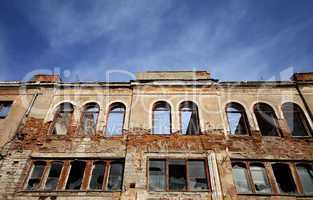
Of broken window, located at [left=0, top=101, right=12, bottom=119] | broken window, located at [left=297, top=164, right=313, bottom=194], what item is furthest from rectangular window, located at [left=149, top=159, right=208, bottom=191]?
broken window, located at [left=0, top=101, right=12, bottom=119]

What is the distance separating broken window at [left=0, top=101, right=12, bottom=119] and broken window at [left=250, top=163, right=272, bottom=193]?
11.5m

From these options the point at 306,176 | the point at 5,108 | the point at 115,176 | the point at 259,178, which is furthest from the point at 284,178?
the point at 5,108

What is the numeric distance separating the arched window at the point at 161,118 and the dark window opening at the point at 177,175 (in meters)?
1.70

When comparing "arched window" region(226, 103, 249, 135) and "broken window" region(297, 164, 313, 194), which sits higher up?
"arched window" region(226, 103, 249, 135)

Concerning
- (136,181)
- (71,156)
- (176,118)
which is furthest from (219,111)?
(71,156)

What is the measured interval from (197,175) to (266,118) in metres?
4.84

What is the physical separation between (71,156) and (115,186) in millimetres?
2324

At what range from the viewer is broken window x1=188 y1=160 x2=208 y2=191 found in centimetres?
984

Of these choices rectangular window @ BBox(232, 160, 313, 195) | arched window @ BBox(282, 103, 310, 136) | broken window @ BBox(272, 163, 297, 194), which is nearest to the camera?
rectangular window @ BBox(232, 160, 313, 195)

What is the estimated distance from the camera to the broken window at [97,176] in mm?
10062

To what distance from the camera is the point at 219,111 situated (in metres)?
12.1

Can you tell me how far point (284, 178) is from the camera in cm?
1031

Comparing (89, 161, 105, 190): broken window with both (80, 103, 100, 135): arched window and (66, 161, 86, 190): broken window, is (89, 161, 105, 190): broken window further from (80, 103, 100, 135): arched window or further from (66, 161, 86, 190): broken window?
(80, 103, 100, 135): arched window

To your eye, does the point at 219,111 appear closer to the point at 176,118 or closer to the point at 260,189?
the point at 176,118
